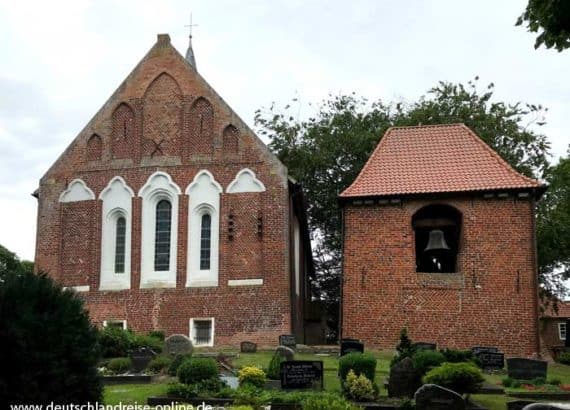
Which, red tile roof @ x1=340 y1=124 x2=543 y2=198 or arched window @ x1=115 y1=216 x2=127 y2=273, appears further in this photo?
arched window @ x1=115 y1=216 x2=127 y2=273

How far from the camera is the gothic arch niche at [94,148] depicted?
29.1 m

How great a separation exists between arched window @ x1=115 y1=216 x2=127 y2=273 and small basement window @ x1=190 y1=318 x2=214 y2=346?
3.30m

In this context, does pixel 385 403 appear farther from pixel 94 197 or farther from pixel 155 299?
pixel 94 197

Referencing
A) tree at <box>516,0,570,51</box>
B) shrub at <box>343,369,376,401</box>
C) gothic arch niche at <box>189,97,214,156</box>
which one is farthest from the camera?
gothic arch niche at <box>189,97,214,156</box>

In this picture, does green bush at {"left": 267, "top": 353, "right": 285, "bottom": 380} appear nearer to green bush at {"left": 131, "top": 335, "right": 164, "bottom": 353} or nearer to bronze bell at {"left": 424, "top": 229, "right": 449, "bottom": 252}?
green bush at {"left": 131, "top": 335, "right": 164, "bottom": 353}

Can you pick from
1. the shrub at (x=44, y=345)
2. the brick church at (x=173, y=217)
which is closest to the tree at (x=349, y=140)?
the brick church at (x=173, y=217)

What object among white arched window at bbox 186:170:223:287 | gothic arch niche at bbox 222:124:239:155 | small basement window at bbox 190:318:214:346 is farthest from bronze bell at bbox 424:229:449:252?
gothic arch niche at bbox 222:124:239:155

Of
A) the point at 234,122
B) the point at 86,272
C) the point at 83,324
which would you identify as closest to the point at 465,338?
the point at 234,122

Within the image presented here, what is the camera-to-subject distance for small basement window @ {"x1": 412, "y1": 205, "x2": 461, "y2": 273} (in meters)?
24.0

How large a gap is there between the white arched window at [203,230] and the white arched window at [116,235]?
2206mm

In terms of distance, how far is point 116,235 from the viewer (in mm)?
28422

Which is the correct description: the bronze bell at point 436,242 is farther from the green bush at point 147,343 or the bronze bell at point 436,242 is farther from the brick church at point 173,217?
the green bush at point 147,343

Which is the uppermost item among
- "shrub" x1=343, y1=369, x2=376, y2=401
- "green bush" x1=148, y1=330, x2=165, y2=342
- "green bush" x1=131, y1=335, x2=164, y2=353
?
"green bush" x1=148, y1=330, x2=165, y2=342

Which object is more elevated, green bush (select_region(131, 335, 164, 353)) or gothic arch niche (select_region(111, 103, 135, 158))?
gothic arch niche (select_region(111, 103, 135, 158))
